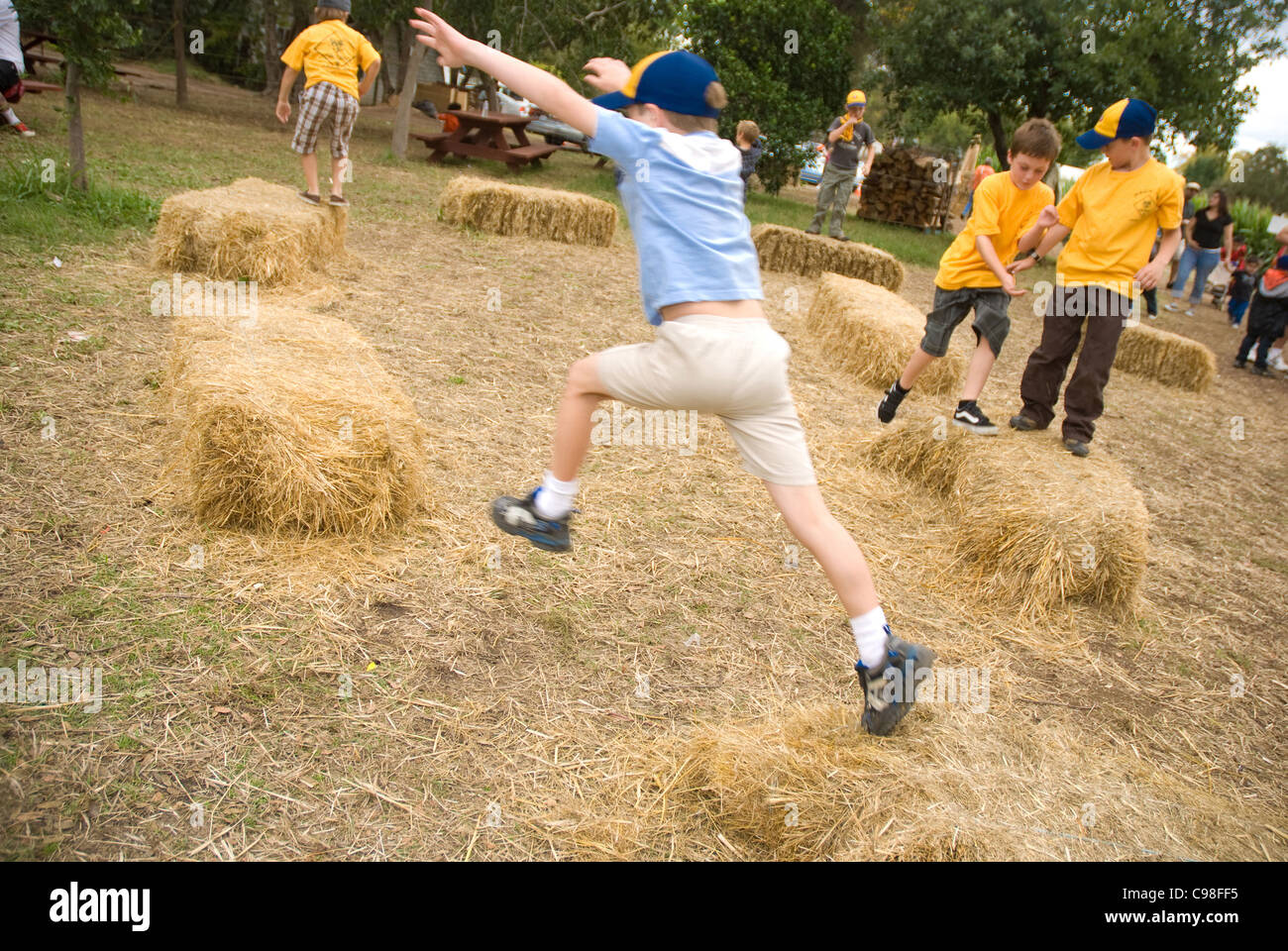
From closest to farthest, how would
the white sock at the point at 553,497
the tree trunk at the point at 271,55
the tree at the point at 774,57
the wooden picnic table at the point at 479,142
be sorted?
the white sock at the point at 553,497 < the wooden picnic table at the point at 479,142 < the tree at the point at 774,57 < the tree trunk at the point at 271,55

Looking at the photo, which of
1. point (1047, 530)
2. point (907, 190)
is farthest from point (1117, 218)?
point (907, 190)

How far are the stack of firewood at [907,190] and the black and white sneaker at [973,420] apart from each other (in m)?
16.2

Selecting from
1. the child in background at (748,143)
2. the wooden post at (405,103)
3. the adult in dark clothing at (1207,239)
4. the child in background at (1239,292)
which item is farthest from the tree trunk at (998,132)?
the wooden post at (405,103)

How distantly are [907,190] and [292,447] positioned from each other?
19.2m

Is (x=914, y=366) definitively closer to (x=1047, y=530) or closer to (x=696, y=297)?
(x=1047, y=530)

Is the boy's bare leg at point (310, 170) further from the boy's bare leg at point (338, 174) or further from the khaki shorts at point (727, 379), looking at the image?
the khaki shorts at point (727, 379)

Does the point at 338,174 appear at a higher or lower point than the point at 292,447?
higher

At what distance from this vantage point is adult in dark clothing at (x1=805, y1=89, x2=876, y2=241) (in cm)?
1208

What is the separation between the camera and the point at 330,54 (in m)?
7.57

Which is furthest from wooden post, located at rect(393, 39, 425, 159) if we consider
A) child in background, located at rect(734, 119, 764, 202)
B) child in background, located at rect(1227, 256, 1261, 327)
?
child in background, located at rect(1227, 256, 1261, 327)

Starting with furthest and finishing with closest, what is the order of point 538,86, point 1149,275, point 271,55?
point 271,55 → point 1149,275 → point 538,86

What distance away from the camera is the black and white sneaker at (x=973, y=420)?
16.5 feet

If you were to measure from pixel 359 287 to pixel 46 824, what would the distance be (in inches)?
218

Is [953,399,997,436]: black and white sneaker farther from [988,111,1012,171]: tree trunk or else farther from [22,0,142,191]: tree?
[988,111,1012,171]: tree trunk
